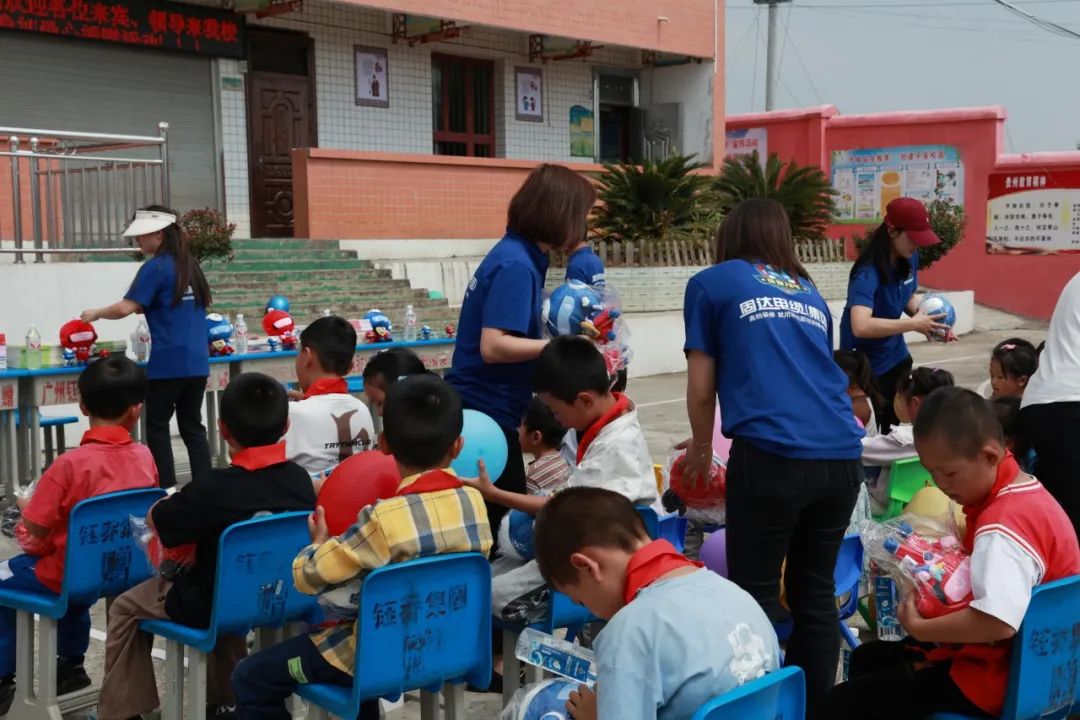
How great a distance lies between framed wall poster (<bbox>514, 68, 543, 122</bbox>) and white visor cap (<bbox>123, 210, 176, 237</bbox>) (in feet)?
38.1

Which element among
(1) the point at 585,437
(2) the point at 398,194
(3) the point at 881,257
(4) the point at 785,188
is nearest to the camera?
(1) the point at 585,437

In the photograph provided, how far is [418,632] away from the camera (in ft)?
9.38

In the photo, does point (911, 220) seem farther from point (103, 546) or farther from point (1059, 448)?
point (103, 546)

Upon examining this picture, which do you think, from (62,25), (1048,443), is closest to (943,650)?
(1048,443)

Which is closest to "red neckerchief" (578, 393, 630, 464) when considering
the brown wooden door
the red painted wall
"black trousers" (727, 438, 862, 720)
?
"black trousers" (727, 438, 862, 720)

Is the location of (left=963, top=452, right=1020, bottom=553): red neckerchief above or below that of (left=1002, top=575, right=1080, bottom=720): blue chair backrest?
above

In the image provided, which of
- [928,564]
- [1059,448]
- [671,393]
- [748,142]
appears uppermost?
[748,142]

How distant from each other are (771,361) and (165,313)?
14.4 feet

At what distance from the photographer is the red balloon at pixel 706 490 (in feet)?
12.5

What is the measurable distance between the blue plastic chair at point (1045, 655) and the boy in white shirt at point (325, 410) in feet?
7.11

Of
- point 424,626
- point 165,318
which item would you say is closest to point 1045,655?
point 424,626

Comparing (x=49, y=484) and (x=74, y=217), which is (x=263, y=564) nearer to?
(x=49, y=484)

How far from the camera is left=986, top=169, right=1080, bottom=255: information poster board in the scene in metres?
19.6

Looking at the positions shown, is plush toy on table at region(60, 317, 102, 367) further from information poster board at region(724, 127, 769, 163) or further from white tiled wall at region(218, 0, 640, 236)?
information poster board at region(724, 127, 769, 163)
